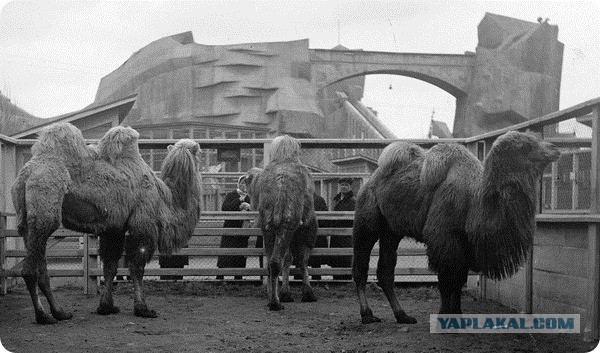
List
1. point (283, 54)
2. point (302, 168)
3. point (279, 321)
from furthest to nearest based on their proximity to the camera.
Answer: point (283, 54) → point (302, 168) → point (279, 321)

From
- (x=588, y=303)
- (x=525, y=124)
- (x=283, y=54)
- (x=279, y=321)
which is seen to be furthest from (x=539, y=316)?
(x=283, y=54)

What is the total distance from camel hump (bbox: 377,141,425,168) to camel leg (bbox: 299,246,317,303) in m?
2.68

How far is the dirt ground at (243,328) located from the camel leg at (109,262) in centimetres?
14

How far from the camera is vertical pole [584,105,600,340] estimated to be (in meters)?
6.48

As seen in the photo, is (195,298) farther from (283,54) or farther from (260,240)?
(283,54)

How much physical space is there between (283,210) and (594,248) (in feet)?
12.8

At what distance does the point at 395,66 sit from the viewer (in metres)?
46.3

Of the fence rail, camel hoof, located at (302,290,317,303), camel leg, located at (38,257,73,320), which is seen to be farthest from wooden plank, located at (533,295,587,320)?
camel leg, located at (38,257,73,320)

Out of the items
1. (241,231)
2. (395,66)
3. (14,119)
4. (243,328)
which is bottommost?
(243,328)

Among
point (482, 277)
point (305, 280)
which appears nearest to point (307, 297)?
point (305, 280)

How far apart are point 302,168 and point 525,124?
294 centimetres

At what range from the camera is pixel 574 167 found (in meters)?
8.63

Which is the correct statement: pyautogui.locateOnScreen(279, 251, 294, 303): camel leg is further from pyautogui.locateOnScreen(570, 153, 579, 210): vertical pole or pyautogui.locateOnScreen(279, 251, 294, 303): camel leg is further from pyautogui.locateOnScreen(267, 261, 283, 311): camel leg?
pyautogui.locateOnScreen(570, 153, 579, 210): vertical pole

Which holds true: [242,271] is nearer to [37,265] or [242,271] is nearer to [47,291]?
[47,291]
